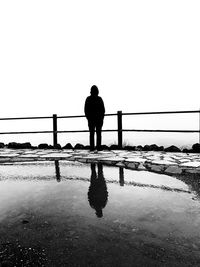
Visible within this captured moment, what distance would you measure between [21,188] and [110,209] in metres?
1.45

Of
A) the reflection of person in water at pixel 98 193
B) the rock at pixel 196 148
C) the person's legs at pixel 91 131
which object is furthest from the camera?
the person's legs at pixel 91 131

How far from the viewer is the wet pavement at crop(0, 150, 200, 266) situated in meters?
1.65

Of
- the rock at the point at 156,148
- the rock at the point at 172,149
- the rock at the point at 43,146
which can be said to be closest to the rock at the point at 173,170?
the rock at the point at 172,149

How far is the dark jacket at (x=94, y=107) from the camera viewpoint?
7.45 m

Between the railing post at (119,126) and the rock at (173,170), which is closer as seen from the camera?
the rock at (173,170)

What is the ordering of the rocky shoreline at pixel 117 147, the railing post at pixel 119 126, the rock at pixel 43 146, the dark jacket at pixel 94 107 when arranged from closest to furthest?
the rocky shoreline at pixel 117 147 < the dark jacket at pixel 94 107 < the railing post at pixel 119 126 < the rock at pixel 43 146

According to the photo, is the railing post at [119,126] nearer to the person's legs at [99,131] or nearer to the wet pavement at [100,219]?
the person's legs at [99,131]

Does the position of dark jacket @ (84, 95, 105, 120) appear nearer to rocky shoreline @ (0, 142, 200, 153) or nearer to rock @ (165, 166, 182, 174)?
rocky shoreline @ (0, 142, 200, 153)

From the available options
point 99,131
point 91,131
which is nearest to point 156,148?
point 99,131

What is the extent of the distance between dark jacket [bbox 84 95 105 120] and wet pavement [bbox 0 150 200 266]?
3648mm

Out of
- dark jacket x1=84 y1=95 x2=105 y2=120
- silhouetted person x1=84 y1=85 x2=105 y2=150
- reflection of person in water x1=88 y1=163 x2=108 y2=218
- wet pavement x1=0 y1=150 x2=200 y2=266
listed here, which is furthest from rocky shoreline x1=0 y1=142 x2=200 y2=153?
reflection of person in water x1=88 y1=163 x2=108 y2=218

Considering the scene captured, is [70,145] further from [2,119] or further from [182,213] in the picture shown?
[182,213]

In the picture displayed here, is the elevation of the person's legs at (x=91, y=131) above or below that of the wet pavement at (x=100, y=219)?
above

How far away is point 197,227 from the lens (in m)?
2.09
